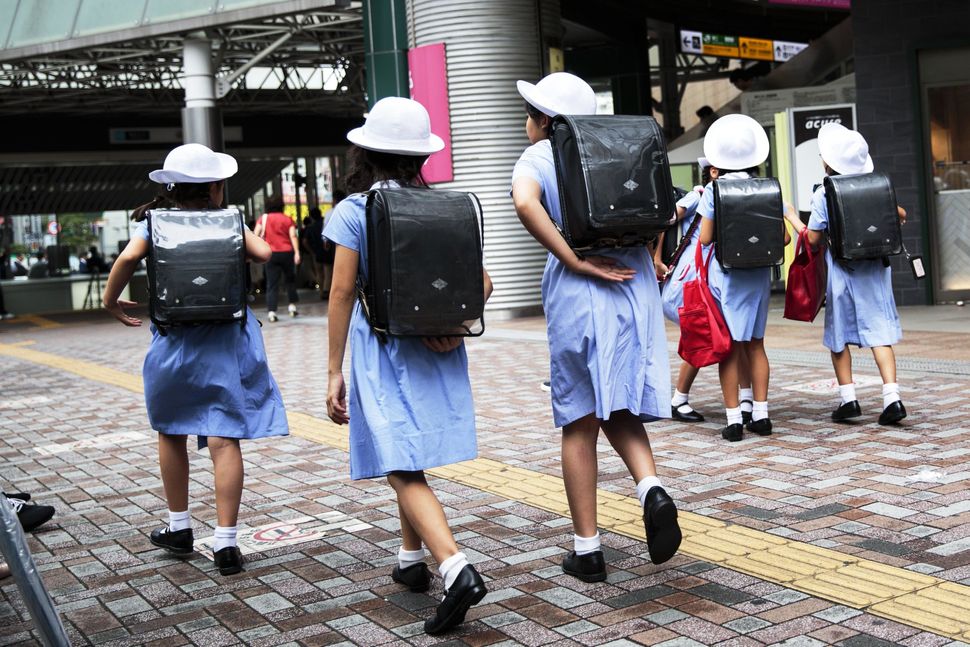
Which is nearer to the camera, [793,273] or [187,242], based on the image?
[187,242]

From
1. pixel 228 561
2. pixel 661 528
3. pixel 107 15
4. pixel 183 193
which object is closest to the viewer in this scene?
pixel 661 528

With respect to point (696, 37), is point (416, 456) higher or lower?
lower

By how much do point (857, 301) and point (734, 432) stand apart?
1.05m

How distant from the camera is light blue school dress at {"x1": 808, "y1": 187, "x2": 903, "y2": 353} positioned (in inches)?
272

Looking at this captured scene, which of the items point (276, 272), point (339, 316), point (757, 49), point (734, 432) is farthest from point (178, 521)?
point (757, 49)

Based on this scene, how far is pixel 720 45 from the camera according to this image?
24.9 meters

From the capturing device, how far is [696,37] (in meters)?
24.2

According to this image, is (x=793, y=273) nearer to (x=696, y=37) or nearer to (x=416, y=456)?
(x=416, y=456)

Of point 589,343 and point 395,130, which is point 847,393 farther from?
point 395,130

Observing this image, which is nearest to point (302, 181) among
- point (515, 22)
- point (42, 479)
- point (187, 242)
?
point (515, 22)

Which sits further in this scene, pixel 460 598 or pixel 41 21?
pixel 41 21

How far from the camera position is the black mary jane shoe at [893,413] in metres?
6.69

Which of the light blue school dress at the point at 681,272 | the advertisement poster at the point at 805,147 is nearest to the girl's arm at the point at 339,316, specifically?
the light blue school dress at the point at 681,272

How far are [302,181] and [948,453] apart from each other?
96.5 ft
